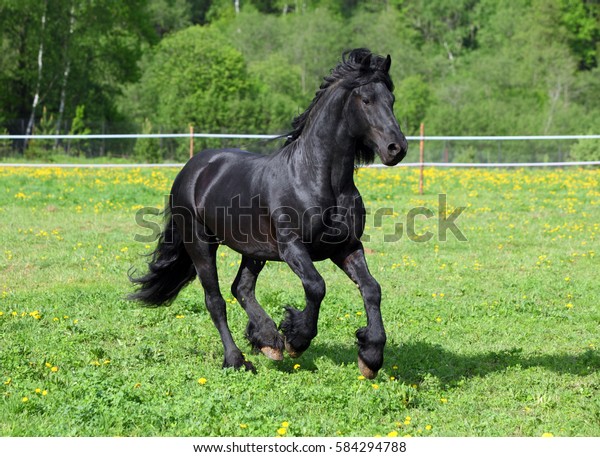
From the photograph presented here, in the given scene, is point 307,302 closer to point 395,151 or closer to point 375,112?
point 395,151

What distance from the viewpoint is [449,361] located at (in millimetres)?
6094

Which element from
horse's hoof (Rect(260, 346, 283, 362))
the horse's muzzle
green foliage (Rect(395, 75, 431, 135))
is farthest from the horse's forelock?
green foliage (Rect(395, 75, 431, 135))

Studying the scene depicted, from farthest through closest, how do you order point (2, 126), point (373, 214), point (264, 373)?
point (2, 126) → point (373, 214) → point (264, 373)

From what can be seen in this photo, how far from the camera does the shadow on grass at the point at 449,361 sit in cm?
578

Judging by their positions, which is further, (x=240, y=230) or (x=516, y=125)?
(x=516, y=125)

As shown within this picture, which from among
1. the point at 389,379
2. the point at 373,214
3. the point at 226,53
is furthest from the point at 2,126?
the point at 389,379

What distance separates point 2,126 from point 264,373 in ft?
115

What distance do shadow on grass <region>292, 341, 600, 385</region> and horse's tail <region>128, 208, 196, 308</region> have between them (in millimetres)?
1425

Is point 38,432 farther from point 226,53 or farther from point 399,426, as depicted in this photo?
point 226,53

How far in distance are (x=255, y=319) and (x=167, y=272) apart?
1.19 m

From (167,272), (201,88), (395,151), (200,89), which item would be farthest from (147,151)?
(395,151)

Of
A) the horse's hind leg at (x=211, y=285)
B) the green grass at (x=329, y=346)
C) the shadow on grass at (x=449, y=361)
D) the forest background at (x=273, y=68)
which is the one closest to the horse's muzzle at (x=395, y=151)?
the green grass at (x=329, y=346)

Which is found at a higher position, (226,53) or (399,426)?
(226,53)

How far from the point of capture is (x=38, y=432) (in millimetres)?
4473
